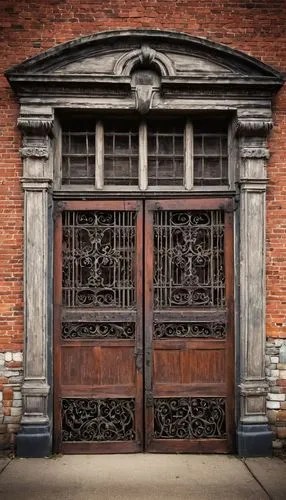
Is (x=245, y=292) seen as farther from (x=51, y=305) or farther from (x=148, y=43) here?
(x=148, y=43)

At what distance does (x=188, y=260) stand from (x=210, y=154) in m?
1.42

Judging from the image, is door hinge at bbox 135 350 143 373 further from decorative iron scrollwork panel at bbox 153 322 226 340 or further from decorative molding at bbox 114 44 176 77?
decorative molding at bbox 114 44 176 77

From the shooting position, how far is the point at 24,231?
22.4 feet

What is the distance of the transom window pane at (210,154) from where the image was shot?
283 inches

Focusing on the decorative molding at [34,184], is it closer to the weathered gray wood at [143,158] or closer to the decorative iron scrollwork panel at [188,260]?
the weathered gray wood at [143,158]

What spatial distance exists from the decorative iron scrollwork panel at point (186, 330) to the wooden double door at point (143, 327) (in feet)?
0.04

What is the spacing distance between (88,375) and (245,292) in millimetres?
2217

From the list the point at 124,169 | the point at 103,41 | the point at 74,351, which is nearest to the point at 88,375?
the point at 74,351

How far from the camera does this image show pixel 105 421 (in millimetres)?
6922

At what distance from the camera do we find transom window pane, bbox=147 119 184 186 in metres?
7.18

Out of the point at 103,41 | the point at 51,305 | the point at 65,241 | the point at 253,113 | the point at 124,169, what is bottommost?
the point at 51,305

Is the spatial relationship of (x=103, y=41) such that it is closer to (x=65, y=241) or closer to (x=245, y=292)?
(x=65, y=241)

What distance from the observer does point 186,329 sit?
7012mm

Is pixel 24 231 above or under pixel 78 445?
above
